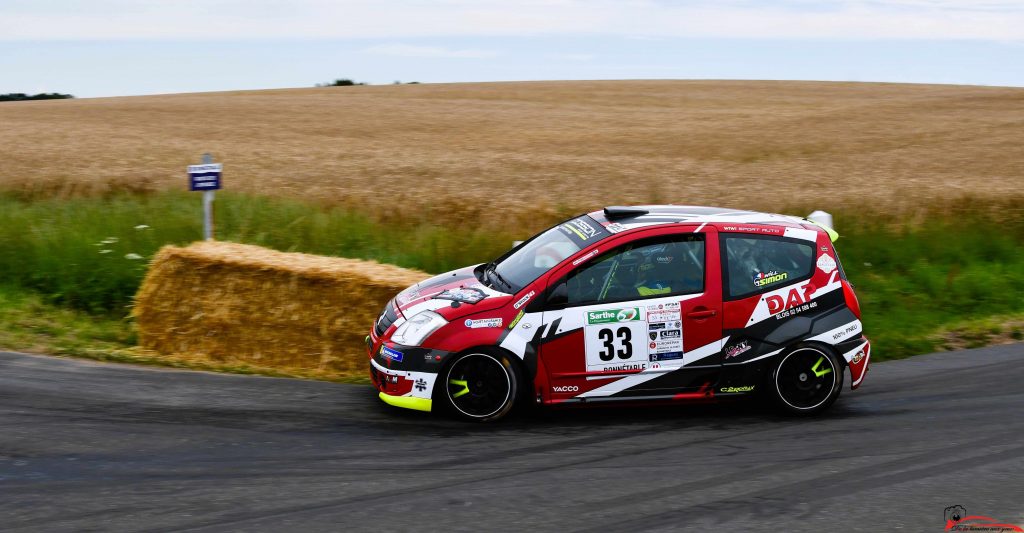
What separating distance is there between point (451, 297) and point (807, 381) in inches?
112

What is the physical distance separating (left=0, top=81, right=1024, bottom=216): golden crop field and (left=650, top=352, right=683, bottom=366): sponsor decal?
9.95m

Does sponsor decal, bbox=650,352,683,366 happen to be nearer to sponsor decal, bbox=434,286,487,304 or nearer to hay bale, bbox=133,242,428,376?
sponsor decal, bbox=434,286,487,304

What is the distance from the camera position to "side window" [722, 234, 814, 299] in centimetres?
777

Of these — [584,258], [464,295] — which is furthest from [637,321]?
[464,295]

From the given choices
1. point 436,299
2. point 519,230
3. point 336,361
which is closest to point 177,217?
point 519,230

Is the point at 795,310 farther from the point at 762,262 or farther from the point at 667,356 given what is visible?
the point at 667,356

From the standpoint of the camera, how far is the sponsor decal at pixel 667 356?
25.0ft

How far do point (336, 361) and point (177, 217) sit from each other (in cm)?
589

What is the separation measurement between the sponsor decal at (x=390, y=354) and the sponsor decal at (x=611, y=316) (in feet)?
4.73

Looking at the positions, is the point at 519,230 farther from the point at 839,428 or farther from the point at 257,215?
the point at 839,428

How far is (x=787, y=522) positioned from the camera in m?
5.70

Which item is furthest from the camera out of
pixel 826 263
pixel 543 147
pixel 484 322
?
pixel 543 147

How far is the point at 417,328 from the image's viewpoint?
762 cm

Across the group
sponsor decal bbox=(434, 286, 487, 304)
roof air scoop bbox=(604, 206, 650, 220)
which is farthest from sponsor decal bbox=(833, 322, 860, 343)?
sponsor decal bbox=(434, 286, 487, 304)
